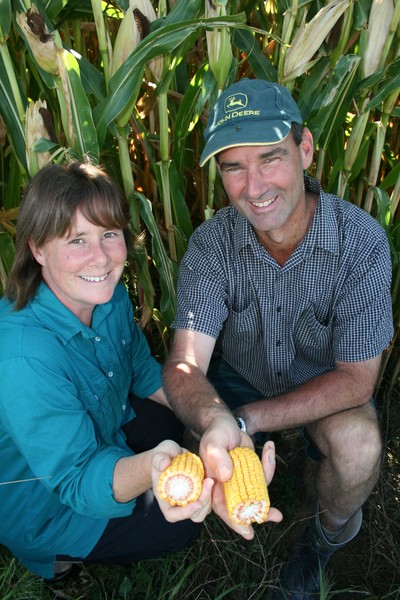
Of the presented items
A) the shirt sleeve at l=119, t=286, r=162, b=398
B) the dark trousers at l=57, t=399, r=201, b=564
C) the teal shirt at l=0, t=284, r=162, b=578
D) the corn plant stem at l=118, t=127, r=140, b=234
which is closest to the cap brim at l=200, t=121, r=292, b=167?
the corn plant stem at l=118, t=127, r=140, b=234

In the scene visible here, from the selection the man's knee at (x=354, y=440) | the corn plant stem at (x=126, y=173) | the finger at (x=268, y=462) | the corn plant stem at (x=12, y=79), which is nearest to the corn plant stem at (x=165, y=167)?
the corn plant stem at (x=126, y=173)

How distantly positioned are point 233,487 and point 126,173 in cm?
132

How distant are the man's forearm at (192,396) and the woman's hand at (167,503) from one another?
1.14 feet

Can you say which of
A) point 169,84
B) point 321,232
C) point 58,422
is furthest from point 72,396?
point 169,84

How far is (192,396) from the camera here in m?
2.24

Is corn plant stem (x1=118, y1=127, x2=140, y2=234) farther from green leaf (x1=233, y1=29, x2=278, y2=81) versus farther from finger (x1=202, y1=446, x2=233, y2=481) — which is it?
finger (x1=202, y1=446, x2=233, y2=481)

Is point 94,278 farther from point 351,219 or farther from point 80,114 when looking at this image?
point 351,219

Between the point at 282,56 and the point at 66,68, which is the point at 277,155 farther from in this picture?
the point at 66,68

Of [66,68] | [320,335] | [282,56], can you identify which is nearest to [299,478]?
[320,335]

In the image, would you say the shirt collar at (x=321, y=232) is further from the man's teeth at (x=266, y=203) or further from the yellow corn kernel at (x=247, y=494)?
the yellow corn kernel at (x=247, y=494)

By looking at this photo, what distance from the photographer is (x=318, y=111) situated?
8.15ft

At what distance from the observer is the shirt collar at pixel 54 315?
204 centimetres

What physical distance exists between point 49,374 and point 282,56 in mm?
1494

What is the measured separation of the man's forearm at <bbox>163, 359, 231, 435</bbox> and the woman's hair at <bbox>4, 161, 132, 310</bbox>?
23.7 inches
